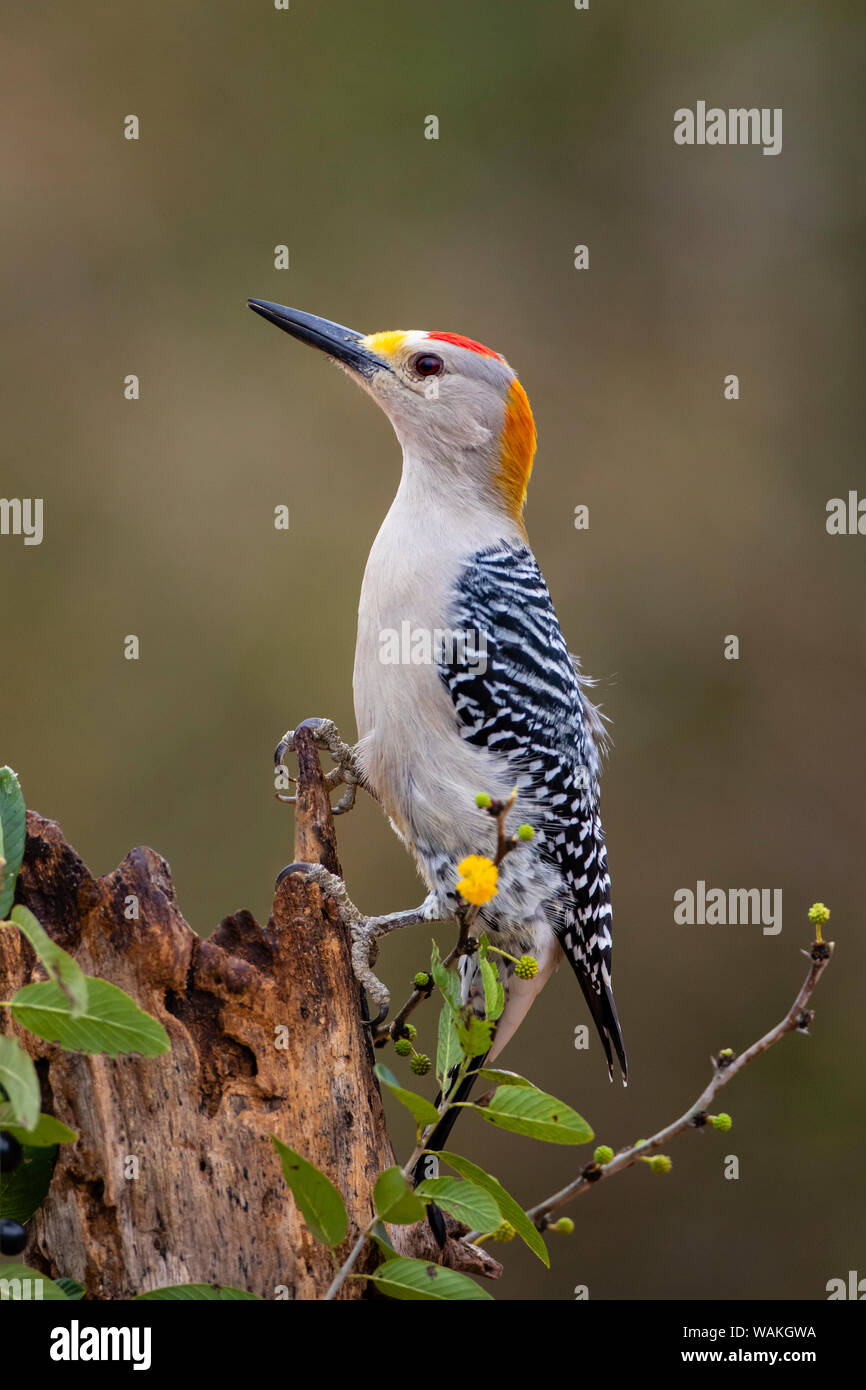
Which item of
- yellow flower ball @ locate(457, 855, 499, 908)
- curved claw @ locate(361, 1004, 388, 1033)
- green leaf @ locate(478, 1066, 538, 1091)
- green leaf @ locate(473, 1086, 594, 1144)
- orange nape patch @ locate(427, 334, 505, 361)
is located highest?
orange nape patch @ locate(427, 334, 505, 361)

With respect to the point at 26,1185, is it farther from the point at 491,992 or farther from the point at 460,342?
the point at 460,342

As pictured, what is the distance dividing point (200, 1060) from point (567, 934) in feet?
3.93

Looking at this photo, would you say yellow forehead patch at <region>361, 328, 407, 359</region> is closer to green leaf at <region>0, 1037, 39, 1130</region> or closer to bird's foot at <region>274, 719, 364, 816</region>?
bird's foot at <region>274, 719, 364, 816</region>

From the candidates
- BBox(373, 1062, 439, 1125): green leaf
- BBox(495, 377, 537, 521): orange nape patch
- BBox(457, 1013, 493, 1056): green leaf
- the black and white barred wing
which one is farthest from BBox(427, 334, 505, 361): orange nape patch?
BBox(373, 1062, 439, 1125): green leaf

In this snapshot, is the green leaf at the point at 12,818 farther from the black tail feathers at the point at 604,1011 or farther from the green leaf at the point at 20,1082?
the black tail feathers at the point at 604,1011

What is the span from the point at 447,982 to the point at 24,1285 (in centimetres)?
71

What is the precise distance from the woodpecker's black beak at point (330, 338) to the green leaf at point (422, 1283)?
2.24 meters

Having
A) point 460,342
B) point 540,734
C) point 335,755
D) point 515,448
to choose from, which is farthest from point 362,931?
point 460,342

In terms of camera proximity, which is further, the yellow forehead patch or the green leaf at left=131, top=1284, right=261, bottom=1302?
the yellow forehead patch

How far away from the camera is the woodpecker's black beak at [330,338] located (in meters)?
3.40

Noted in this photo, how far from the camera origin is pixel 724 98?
612cm

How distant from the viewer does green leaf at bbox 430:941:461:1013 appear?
1999 mm

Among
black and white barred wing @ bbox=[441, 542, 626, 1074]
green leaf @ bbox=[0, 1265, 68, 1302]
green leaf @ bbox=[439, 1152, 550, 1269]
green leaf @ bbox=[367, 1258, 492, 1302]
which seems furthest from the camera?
black and white barred wing @ bbox=[441, 542, 626, 1074]

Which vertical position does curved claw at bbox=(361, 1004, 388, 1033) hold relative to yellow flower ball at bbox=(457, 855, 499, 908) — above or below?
below
